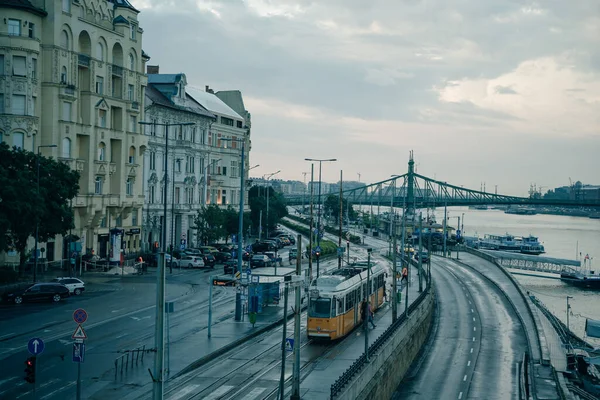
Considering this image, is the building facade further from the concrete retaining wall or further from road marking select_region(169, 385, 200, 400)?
→ road marking select_region(169, 385, 200, 400)

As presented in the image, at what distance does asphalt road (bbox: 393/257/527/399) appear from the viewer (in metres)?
41.6

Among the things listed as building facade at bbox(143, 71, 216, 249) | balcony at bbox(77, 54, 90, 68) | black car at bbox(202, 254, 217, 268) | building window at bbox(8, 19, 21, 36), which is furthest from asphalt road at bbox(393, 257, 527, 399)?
building window at bbox(8, 19, 21, 36)

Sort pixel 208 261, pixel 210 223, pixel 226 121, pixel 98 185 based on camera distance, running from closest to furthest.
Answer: pixel 98 185
pixel 208 261
pixel 210 223
pixel 226 121

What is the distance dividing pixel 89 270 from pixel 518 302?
4218 centimetres

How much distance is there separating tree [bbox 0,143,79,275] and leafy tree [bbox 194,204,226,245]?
29.3m

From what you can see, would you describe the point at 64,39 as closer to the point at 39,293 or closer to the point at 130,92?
the point at 130,92

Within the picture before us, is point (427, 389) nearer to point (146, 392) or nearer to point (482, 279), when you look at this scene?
point (146, 392)

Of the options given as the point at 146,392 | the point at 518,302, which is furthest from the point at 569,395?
the point at 518,302

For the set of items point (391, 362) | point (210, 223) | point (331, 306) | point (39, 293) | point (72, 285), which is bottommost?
point (391, 362)

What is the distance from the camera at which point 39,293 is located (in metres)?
49.2

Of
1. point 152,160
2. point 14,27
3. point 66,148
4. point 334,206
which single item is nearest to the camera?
point 14,27

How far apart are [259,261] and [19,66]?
3086 cm

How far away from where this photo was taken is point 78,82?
67000 millimetres

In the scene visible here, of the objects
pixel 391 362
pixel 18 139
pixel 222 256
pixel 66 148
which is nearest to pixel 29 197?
pixel 18 139
